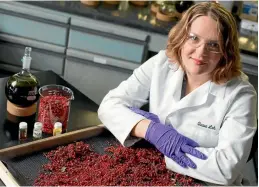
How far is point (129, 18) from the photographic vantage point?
3023 mm

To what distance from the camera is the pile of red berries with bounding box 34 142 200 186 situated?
1.32 meters

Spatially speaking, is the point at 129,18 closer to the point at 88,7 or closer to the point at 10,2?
the point at 88,7

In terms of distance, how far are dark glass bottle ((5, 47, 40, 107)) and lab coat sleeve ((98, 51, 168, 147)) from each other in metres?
0.30

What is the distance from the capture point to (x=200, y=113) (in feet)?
A: 5.50

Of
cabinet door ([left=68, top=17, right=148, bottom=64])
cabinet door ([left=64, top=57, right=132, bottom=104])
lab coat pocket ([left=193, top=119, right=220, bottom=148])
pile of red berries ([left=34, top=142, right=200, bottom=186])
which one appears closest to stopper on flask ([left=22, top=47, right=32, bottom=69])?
pile of red berries ([left=34, top=142, right=200, bottom=186])

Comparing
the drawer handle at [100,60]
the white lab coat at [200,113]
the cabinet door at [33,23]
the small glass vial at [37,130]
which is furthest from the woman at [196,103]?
the cabinet door at [33,23]

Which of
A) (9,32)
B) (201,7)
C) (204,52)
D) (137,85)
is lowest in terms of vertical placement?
(9,32)

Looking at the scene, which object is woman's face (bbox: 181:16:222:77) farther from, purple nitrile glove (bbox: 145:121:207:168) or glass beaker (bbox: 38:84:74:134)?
glass beaker (bbox: 38:84:74:134)

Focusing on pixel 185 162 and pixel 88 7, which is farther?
pixel 88 7

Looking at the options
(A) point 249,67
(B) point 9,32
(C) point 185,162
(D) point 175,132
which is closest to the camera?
(C) point 185,162

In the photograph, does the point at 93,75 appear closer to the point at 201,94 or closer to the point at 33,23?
the point at 33,23

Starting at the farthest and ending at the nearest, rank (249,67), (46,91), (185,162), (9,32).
Answer: (9,32), (249,67), (46,91), (185,162)

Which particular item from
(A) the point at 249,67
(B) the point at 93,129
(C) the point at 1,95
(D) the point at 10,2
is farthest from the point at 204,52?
(D) the point at 10,2

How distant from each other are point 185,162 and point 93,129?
1.28 ft
